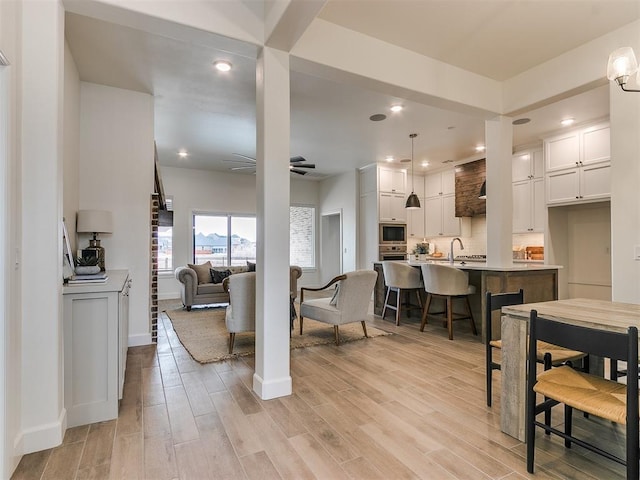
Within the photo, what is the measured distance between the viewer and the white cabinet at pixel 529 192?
575cm

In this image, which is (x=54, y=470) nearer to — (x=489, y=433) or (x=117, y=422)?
(x=117, y=422)

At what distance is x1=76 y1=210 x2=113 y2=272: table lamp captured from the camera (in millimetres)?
3328

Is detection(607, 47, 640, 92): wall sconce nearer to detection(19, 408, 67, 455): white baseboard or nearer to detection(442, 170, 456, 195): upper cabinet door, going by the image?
detection(19, 408, 67, 455): white baseboard

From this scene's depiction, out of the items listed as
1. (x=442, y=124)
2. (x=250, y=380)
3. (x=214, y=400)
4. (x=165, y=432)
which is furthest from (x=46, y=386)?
(x=442, y=124)

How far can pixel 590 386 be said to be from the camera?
1.68 m

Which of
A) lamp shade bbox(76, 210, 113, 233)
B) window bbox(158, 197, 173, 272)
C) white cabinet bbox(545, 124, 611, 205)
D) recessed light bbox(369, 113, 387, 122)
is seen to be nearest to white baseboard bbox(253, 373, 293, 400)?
lamp shade bbox(76, 210, 113, 233)

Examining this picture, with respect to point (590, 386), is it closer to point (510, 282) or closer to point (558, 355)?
point (558, 355)

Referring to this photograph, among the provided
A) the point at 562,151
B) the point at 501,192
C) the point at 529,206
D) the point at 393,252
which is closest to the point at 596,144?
the point at 562,151

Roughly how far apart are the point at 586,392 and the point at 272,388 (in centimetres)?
192

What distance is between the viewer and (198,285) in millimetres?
6094

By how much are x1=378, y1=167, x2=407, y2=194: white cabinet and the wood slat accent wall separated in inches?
46.7

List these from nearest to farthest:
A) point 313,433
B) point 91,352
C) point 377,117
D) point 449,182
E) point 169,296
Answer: point 313,433 → point 91,352 → point 377,117 → point 169,296 → point 449,182

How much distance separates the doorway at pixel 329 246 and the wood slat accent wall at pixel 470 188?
3257 millimetres

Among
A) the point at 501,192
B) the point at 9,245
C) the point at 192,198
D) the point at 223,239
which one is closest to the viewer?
the point at 9,245
